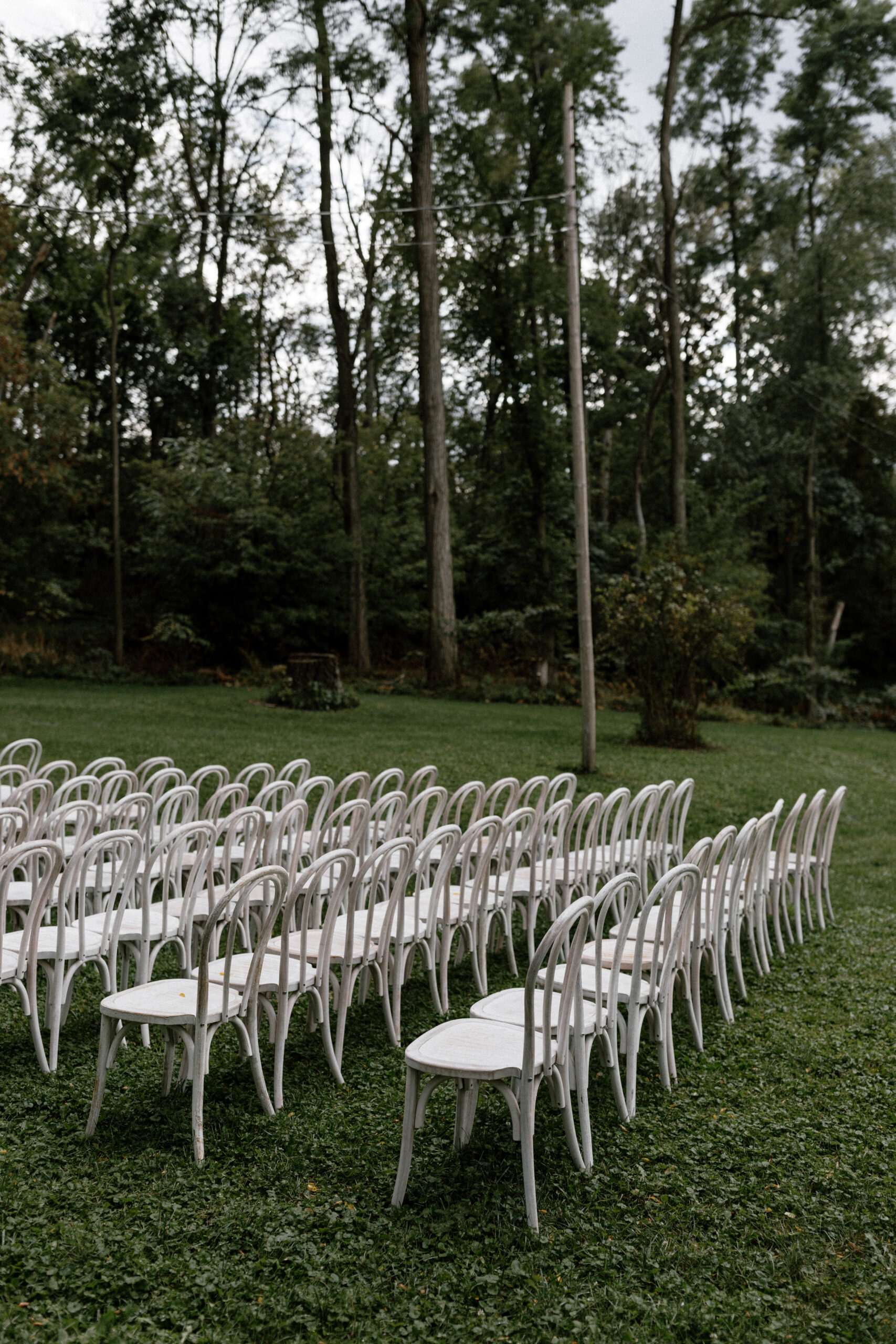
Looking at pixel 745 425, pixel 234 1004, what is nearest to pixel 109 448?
pixel 745 425

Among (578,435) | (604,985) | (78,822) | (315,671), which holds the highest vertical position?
(578,435)

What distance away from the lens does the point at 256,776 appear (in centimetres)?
1226

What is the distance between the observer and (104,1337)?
2652mm

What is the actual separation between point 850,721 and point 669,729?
9.95m

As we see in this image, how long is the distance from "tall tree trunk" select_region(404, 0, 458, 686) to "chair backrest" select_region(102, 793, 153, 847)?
1477 cm

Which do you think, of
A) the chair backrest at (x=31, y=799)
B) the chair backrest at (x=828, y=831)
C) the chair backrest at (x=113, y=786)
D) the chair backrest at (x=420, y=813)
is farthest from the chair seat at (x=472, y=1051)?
the chair backrest at (x=828, y=831)

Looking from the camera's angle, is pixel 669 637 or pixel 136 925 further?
pixel 669 637

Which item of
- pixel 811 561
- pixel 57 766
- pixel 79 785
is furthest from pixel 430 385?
pixel 79 785

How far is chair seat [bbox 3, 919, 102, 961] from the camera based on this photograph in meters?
4.55

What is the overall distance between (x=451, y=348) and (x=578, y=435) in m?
19.6

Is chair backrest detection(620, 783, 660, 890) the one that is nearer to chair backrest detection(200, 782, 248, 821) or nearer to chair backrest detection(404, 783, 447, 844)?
chair backrest detection(404, 783, 447, 844)

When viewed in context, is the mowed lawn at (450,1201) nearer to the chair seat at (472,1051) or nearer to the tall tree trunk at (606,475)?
the chair seat at (472,1051)

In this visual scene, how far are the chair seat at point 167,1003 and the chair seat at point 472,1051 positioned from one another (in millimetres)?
810

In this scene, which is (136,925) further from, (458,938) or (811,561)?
(811,561)
